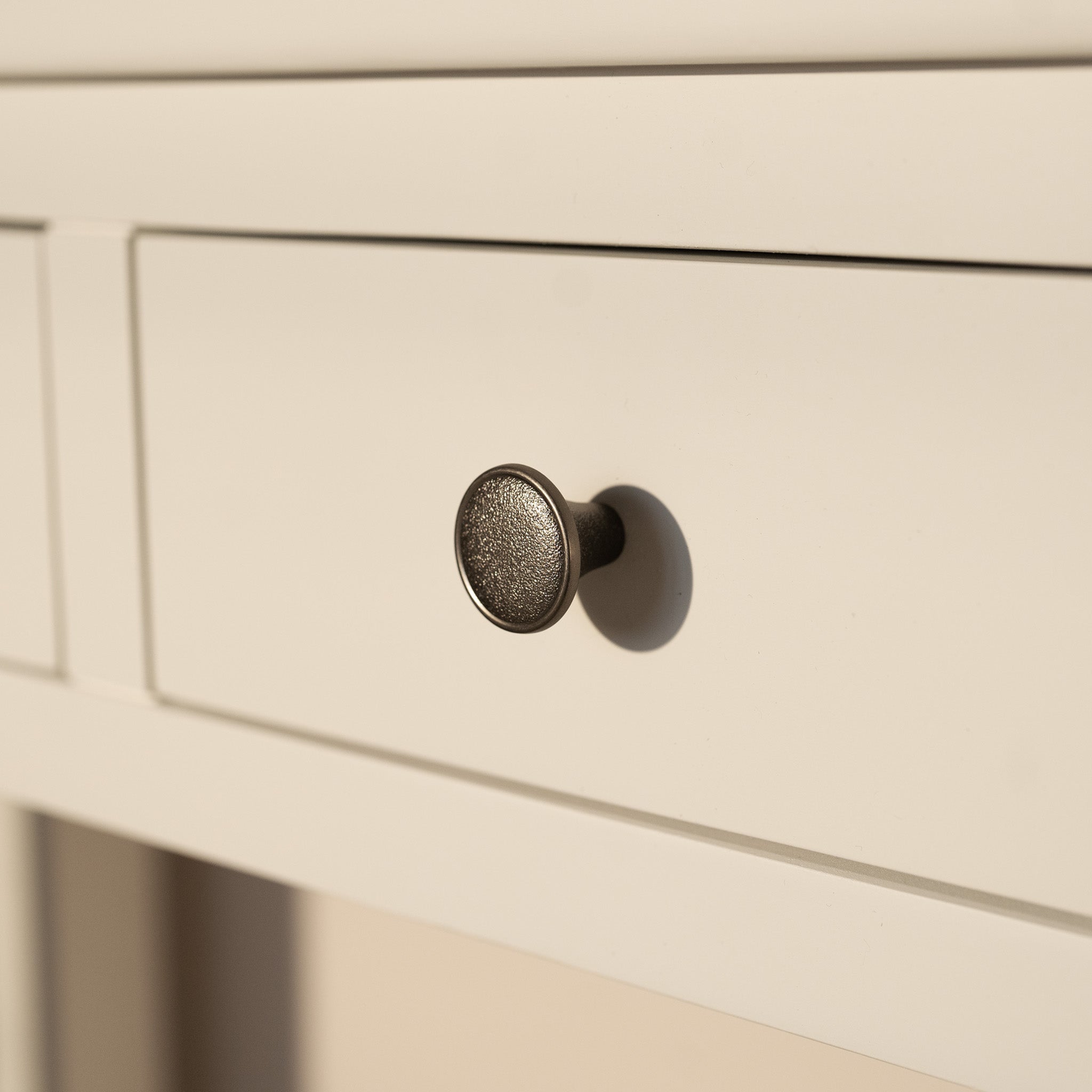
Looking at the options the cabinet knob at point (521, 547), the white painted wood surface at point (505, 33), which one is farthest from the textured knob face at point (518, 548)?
the white painted wood surface at point (505, 33)

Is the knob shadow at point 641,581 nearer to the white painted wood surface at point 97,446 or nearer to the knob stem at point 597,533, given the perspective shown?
the knob stem at point 597,533

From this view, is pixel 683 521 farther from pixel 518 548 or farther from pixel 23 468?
pixel 23 468

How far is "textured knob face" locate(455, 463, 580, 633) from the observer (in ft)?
0.85

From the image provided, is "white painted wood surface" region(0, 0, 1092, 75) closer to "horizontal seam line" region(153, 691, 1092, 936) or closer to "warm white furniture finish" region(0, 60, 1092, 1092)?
"warm white furniture finish" region(0, 60, 1092, 1092)

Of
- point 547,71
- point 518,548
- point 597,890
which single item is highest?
point 547,71

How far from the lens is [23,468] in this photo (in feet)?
1.29

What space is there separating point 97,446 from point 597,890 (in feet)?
0.70

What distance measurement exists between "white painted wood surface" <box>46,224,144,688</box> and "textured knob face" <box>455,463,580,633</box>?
0.50 ft

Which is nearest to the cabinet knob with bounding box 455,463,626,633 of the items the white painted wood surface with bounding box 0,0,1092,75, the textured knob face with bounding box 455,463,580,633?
the textured knob face with bounding box 455,463,580,633

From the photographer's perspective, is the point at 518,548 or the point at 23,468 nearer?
the point at 518,548

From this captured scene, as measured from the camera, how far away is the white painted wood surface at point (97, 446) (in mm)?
363

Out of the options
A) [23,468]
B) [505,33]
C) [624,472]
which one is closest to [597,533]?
[624,472]

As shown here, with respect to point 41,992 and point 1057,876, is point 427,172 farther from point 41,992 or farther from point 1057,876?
point 41,992

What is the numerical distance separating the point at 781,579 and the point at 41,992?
47 cm
